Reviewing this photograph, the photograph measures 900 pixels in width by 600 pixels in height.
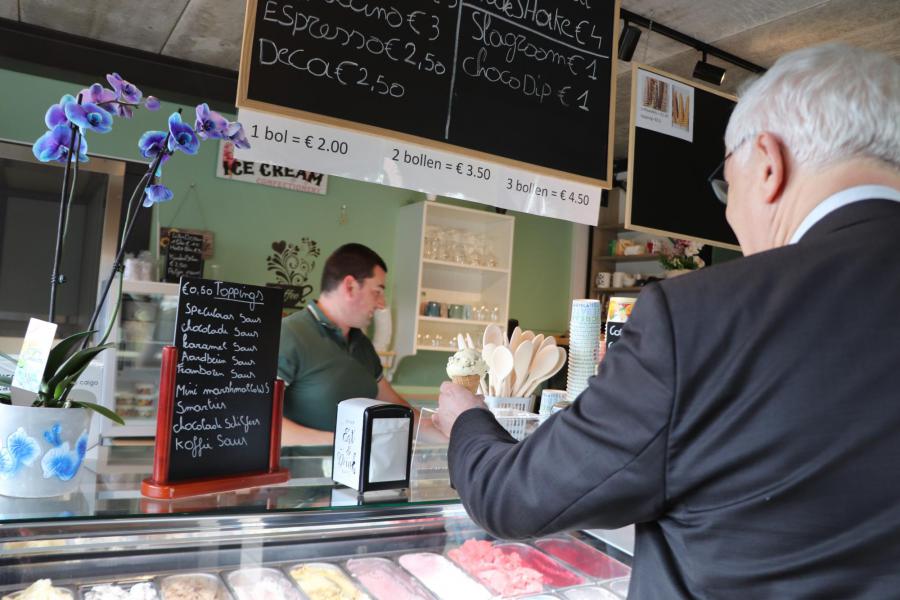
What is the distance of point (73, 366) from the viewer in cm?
135

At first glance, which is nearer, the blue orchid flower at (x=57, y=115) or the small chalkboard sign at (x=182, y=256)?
the blue orchid flower at (x=57, y=115)

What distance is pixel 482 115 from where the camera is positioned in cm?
228

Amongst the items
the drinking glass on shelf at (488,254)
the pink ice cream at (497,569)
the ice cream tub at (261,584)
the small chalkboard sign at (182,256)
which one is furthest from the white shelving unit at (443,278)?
the ice cream tub at (261,584)

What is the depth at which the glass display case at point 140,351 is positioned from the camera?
4.57m

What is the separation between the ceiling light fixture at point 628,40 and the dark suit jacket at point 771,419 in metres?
3.11

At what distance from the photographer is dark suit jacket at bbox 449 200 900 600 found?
83 centimetres

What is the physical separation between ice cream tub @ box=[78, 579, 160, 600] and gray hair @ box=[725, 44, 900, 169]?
147 centimetres

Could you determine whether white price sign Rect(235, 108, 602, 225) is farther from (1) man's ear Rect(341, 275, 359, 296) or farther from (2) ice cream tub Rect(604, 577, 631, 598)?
(1) man's ear Rect(341, 275, 359, 296)

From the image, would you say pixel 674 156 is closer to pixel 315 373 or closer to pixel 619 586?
pixel 619 586

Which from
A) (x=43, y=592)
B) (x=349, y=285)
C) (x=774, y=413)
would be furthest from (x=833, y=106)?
(x=349, y=285)

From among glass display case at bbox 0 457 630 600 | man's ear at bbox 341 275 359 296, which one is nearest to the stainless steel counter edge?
glass display case at bbox 0 457 630 600

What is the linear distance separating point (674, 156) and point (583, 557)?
1671 mm

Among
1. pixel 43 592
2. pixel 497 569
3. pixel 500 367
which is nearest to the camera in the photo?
pixel 43 592

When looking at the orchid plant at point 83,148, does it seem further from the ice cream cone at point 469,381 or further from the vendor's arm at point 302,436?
the vendor's arm at point 302,436
